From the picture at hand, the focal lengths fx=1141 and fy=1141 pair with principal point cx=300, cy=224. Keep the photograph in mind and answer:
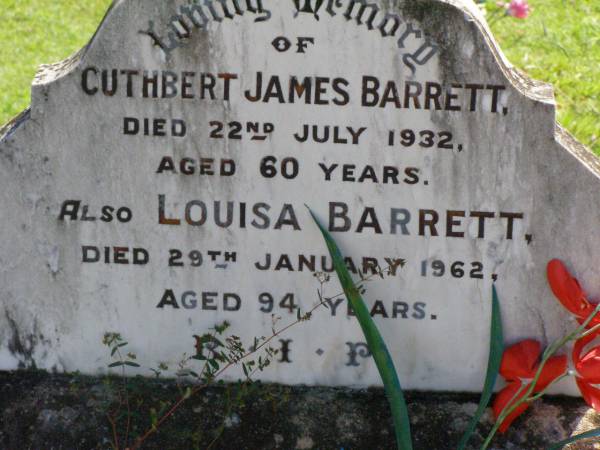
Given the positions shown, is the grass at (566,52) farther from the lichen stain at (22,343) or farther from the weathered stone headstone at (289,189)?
the lichen stain at (22,343)

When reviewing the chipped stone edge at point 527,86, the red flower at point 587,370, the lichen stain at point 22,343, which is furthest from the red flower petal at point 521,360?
the lichen stain at point 22,343

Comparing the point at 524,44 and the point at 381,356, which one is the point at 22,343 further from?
the point at 524,44

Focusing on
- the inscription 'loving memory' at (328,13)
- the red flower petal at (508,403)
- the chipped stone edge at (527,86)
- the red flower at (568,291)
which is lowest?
the red flower petal at (508,403)

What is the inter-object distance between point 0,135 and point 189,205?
64cm

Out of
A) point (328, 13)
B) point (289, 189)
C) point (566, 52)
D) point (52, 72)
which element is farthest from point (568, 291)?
point (566, 52)

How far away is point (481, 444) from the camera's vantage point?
137 inches

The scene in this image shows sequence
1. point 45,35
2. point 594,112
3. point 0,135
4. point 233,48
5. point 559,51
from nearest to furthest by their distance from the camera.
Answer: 1. point 233,48
2. point 0,135
3. point 594,112
4. point 559,51
5. point 45,35

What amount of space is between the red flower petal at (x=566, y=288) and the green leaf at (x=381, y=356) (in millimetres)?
558

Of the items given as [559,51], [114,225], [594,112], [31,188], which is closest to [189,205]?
[114,225]

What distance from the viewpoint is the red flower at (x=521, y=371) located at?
11.5 feet

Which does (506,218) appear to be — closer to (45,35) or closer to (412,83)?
(412,83)

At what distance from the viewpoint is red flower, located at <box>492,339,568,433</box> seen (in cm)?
351

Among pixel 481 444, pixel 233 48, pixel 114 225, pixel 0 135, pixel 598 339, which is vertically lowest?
pixel 481 444

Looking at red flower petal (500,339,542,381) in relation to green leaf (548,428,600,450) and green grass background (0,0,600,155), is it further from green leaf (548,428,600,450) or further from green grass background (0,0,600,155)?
green grass background (0,0,600,155)
